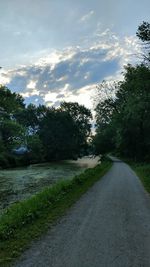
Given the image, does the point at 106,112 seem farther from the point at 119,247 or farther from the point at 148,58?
the point at 119,247

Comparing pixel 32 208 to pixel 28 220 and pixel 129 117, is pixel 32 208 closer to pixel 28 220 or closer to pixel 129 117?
pixel 28 220

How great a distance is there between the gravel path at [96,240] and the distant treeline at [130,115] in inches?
538

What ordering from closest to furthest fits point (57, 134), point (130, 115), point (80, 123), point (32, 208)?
1. point (32, 208)
2. point (130, 115)
3. point (57, 134)
4. point (80, 123)

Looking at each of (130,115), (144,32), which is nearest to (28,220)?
(144,32)

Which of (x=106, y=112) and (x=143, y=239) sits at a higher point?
(x=106, y=112)

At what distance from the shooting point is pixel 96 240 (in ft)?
31.1

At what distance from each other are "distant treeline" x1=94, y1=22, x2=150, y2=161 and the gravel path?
13654 mm

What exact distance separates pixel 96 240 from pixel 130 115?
42111 mm

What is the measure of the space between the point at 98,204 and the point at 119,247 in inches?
283

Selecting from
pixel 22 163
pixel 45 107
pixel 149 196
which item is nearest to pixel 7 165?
pixel 22 163

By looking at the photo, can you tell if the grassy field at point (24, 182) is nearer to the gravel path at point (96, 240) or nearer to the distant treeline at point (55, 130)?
the gravel path at point (96, 240)

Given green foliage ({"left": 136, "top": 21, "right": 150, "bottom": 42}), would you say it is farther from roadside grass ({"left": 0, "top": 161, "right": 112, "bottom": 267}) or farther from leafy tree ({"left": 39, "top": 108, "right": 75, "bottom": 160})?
leafy tree ({"left": 39, "top": 108, "right": 75, "bottom": 160})

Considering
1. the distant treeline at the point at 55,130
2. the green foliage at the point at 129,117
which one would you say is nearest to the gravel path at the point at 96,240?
the green foliage at the point at 129,117

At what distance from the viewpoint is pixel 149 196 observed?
18.8m
